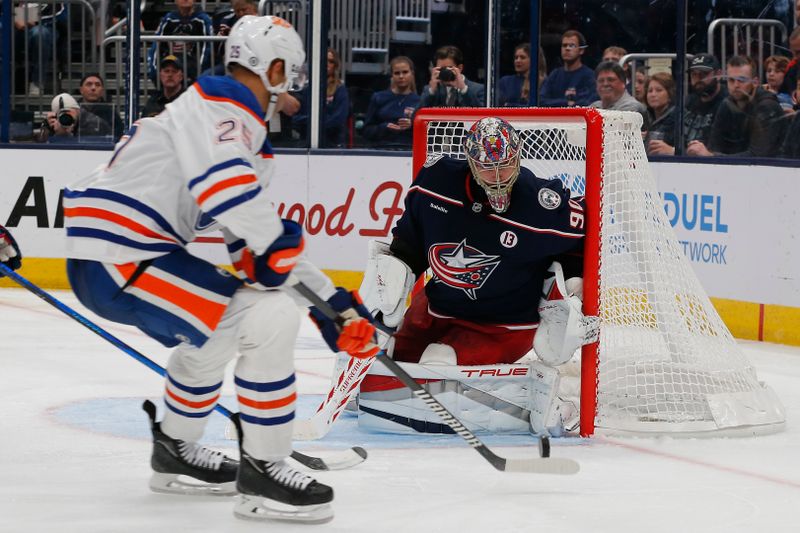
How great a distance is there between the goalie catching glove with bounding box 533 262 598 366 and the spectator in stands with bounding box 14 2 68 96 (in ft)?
14.2

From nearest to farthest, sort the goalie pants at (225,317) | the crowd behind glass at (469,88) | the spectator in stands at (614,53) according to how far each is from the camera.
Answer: the goalie pants at (225,317) < the crowd behind glass at (469,88) < the spectator in stands at (614,53)

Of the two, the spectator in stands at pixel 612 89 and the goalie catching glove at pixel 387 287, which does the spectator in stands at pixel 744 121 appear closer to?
the spectator in stands at pixel 612 89

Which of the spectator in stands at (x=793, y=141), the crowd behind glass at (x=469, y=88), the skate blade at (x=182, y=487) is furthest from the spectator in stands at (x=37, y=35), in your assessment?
the skate blade at (x=182, y=487)

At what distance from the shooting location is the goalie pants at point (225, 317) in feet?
8.07

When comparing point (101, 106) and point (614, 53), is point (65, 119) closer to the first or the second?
point (101, 106)

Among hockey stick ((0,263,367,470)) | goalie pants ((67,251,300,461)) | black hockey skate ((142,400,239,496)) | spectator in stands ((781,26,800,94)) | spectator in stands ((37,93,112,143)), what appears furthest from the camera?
spectator in stands ((37,93,112,143))

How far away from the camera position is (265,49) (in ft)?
8.21

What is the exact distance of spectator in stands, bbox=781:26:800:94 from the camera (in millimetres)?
5586

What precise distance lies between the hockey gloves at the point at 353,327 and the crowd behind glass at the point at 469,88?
3414mm

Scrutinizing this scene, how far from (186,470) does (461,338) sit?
1.07 meters

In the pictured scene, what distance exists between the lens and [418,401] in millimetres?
3391

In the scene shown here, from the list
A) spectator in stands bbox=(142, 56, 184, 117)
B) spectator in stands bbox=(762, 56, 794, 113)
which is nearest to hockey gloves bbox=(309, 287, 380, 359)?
spectator in stands bbox=(762, 56, 794, 113)

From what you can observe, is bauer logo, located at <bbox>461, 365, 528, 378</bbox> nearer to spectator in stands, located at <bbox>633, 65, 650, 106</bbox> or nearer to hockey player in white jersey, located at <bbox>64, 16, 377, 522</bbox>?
hockey player in white jersey, located at <bbox>64, 16, 377, 522</bbox>

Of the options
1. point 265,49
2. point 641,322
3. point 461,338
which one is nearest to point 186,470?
point 265,49
